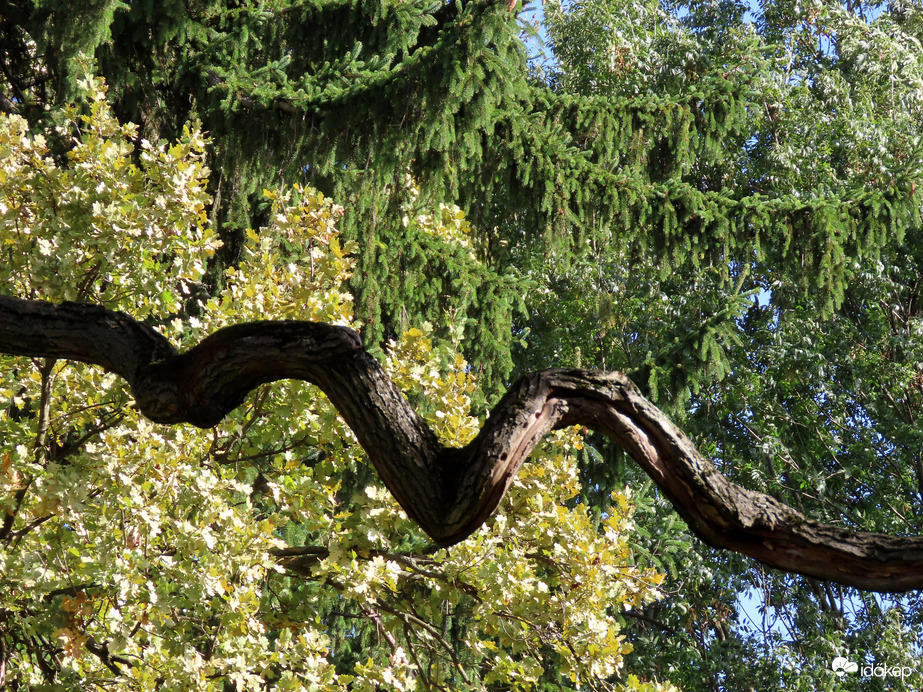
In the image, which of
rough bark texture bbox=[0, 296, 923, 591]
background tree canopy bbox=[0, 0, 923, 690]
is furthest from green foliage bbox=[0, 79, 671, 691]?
rough bark texture bbox=[0, 296, 923, 591]

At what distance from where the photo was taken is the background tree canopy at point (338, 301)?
4.48 meters

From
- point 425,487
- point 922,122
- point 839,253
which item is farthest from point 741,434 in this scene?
point 425,487

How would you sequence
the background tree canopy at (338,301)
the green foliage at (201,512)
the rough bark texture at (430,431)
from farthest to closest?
the background tree canopy at (338,301) → the green foliage at (201,512) → the rough bark texture at (430,431)

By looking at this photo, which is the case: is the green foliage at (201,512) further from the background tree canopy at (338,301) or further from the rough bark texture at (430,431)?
the rough bark texture at (430,431)

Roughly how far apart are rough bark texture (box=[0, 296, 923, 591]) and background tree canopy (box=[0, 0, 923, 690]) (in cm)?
133

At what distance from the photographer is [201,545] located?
4289 mm

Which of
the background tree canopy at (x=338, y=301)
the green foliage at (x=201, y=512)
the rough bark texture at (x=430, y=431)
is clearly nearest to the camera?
the rough bark texture at (x=430, y=431)

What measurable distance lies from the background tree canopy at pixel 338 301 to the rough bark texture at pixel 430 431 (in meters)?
1.33

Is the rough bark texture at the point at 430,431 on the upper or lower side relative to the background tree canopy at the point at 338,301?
→ lower

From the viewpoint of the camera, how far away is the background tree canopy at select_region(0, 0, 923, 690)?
448 cm

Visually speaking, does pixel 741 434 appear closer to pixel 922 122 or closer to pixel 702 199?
pixel 922 122

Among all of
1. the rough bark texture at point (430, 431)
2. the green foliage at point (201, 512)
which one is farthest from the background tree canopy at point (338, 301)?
the rough bark texture at point (430, 431)

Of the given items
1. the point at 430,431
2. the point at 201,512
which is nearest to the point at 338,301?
the point at 201,512

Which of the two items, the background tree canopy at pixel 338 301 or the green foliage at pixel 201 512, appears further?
the background tree canopy at pixel 338 301
